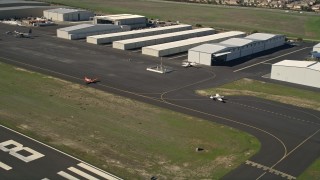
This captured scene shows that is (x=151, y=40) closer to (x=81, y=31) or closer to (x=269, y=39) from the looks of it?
(x=81, y=31)

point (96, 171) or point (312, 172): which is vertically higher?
point (96, 171)

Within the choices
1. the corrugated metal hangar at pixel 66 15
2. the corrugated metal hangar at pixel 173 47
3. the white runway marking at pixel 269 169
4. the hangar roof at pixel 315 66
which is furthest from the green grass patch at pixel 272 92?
the corrugated metal hangar at pixel 66 15

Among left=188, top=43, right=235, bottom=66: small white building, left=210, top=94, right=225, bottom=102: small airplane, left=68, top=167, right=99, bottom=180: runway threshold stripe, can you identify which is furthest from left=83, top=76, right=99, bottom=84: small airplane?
left=68, top=167, right=99, bottom=180: runway threshold stripe

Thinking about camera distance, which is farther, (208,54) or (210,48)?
(210,48)

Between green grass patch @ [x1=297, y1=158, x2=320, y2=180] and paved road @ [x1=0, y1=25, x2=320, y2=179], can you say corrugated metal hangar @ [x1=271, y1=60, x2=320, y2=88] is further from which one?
green grass patch @ [x1=297, y1=158, x2=320, y2=180]

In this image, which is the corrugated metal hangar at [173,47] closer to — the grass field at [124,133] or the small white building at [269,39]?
the small white building at [269,39]

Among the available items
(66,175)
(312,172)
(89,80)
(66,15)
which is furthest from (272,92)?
(66,15)

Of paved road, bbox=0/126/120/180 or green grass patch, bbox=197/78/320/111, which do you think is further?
green grass patch, bbox=197/78/320/111
